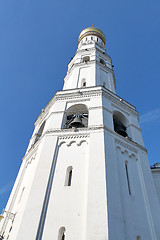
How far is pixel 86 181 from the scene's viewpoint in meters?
10.4

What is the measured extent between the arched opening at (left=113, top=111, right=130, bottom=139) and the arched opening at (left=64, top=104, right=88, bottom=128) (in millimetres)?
2403

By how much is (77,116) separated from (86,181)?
592 cm

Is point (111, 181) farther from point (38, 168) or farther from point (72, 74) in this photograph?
point (72, 74)

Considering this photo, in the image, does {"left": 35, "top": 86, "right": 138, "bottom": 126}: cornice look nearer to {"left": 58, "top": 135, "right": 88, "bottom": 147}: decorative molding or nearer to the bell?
the bell

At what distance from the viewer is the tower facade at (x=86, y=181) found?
348 inches

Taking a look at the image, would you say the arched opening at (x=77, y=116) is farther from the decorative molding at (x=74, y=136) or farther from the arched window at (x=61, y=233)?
the arched window at (x=61, y=233)

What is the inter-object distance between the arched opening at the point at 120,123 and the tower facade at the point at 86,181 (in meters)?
0.07

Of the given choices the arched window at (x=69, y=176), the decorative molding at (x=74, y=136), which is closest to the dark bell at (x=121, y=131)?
the decorative molding at (x=74, y=136)

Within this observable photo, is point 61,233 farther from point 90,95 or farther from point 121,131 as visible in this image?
point 90,95

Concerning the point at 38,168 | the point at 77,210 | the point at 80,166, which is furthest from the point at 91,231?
the point at 38,168

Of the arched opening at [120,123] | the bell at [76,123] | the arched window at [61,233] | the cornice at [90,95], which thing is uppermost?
the cornice at [90,95]

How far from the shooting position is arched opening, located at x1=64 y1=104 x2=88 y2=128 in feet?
47.6

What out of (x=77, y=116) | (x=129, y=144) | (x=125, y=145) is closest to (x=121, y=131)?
(x=129, y=144)

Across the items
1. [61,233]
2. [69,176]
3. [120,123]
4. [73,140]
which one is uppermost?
[120,123]
